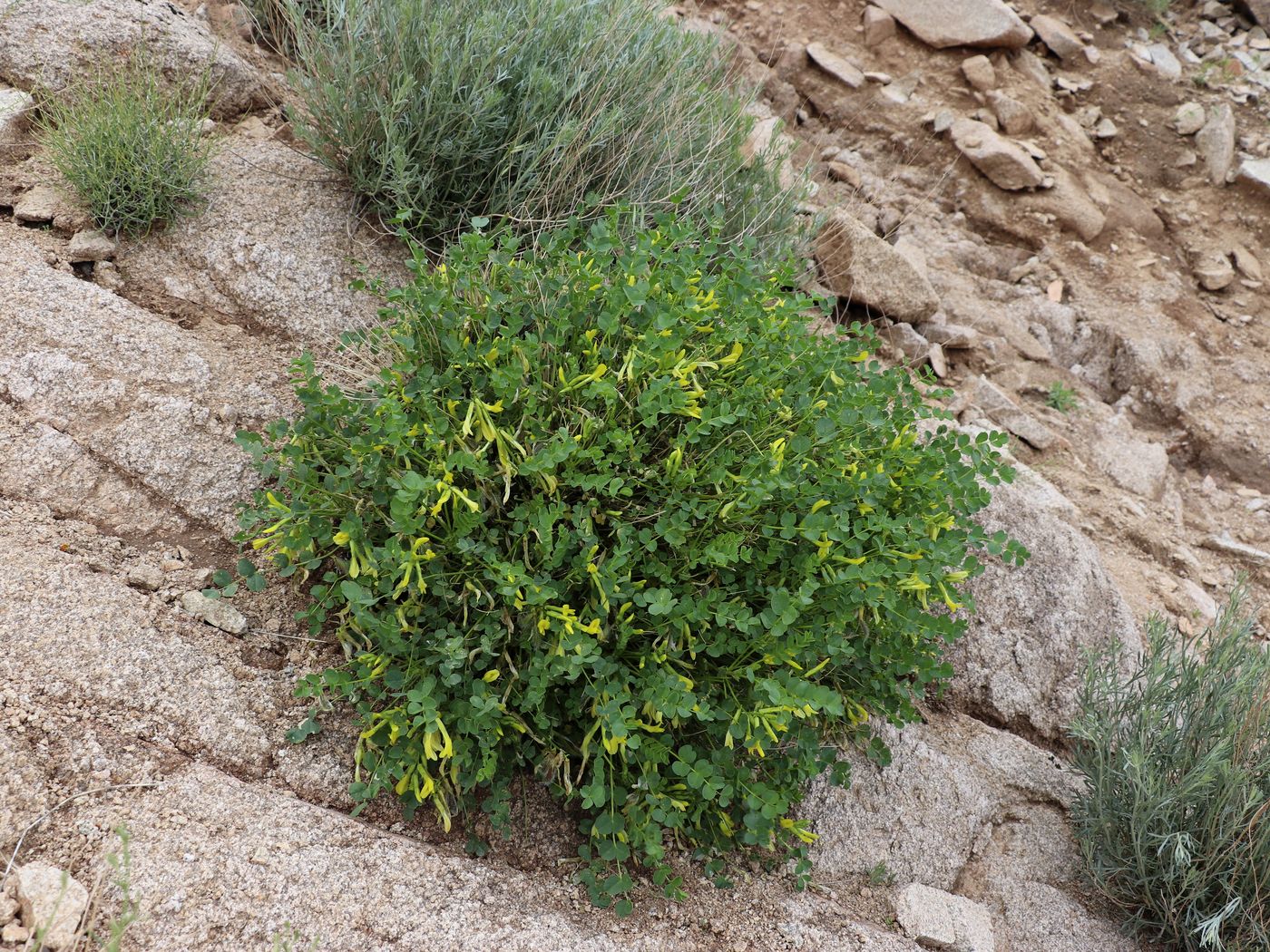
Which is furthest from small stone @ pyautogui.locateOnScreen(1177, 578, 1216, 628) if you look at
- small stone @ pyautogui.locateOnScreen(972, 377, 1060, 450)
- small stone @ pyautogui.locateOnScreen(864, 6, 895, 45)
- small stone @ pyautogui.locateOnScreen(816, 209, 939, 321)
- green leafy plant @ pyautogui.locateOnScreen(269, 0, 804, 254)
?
small stone @ pyautogui.locateOnScreen(864, 6, 895, 45)

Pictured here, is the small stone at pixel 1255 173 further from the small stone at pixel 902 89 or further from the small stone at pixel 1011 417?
the small stone at pixel 1011 417

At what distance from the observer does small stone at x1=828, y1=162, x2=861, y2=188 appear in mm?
5586

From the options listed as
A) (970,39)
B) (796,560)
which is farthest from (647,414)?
(970,39)

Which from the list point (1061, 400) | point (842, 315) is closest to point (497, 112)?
point (842, 315)

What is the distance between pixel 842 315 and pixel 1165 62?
4.04 meters

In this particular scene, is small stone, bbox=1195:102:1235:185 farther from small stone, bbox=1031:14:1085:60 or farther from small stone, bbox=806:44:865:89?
small stone, bbox=806:44:865:89

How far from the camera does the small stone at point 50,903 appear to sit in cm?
166

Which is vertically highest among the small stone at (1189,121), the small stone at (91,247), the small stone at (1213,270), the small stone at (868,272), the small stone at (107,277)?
the small stone at (1189,121)

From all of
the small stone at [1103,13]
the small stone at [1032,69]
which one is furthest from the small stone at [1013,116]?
the small stone at [1103,13]

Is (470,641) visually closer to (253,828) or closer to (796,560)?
(253,828)

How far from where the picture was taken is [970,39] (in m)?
6.22

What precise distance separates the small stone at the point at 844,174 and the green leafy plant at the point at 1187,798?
355 cm

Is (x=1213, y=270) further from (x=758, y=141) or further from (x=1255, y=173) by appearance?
(x=758, y=141)

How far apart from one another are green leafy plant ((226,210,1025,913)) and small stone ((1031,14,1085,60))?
535 cm
